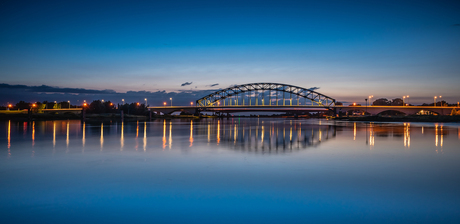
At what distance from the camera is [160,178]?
6.67m

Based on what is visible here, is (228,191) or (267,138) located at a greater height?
(228,191)

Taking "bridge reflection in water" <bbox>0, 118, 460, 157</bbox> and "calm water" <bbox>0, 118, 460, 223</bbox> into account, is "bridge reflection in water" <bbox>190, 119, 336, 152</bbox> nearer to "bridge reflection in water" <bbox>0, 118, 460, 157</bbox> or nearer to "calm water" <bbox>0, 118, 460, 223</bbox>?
"bridge reflection in water" <bbox>0, 118, 460, 157</bbox>

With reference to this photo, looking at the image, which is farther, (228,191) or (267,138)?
(267,138)

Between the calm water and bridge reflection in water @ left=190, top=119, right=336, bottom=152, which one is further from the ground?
the calm water

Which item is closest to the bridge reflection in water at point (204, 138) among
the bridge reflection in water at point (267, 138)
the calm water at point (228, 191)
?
the bridge reflection in water at point (267, 138)

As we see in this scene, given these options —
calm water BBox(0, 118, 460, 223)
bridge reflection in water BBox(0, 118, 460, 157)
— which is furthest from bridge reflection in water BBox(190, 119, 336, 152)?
calm water BBox(0, 118, 460, 223)

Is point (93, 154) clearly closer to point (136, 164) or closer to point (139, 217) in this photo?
point (136, 164)

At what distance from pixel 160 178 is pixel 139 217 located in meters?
2.38

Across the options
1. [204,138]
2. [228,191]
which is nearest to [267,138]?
[204,138]

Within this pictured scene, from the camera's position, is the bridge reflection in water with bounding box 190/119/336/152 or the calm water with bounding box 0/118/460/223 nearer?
the calm water with bounding box 0/118/460/223

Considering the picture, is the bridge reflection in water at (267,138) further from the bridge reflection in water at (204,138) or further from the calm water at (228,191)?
the calm water at (228,191)

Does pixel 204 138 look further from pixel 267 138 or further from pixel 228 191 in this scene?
pixel 228 191

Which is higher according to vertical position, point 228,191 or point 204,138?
point 228,191

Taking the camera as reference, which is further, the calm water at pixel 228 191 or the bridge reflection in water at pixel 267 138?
the bridge reflection in water at pixel 267 138
